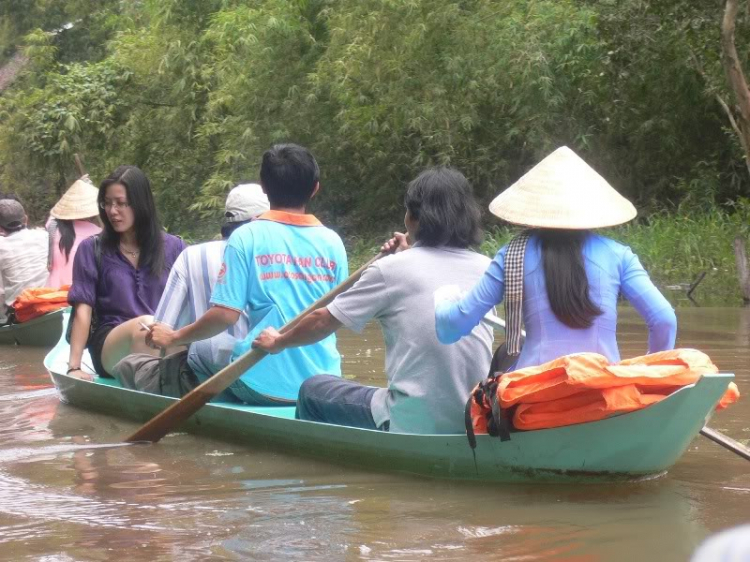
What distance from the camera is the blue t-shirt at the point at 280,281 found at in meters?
4.80

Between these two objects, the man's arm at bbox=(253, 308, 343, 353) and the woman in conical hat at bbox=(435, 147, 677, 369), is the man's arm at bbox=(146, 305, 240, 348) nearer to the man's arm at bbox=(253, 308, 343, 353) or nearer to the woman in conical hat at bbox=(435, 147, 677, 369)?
the man's arm at bbox=(253, 308, 343, 353)

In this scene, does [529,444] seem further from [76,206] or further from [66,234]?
[66,234]

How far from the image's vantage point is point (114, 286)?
19.8 ft

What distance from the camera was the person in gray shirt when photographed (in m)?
4.07

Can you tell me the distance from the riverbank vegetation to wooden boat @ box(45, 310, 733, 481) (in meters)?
8.07

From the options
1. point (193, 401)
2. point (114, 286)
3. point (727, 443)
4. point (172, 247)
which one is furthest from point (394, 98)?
point (727, 443)

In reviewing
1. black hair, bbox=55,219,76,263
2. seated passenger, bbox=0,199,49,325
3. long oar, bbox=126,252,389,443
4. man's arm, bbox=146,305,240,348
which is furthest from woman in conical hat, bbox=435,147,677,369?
seated passenger, bbox=0,199,49,325

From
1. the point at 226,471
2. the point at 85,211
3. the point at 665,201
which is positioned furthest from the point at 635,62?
the point at 226,471

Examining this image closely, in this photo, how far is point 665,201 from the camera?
15602 millimetres

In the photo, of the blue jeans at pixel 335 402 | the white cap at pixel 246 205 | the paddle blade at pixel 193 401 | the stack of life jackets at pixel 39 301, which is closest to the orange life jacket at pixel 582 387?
the blue jeans at pixel 335 402

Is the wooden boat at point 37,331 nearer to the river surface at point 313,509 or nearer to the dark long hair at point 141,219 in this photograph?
the dark long hair at point 141,219

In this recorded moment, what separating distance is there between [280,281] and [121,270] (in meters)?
1.44

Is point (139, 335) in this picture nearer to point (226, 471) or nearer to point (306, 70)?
point (226, 471)

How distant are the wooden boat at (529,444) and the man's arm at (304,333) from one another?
35cm
